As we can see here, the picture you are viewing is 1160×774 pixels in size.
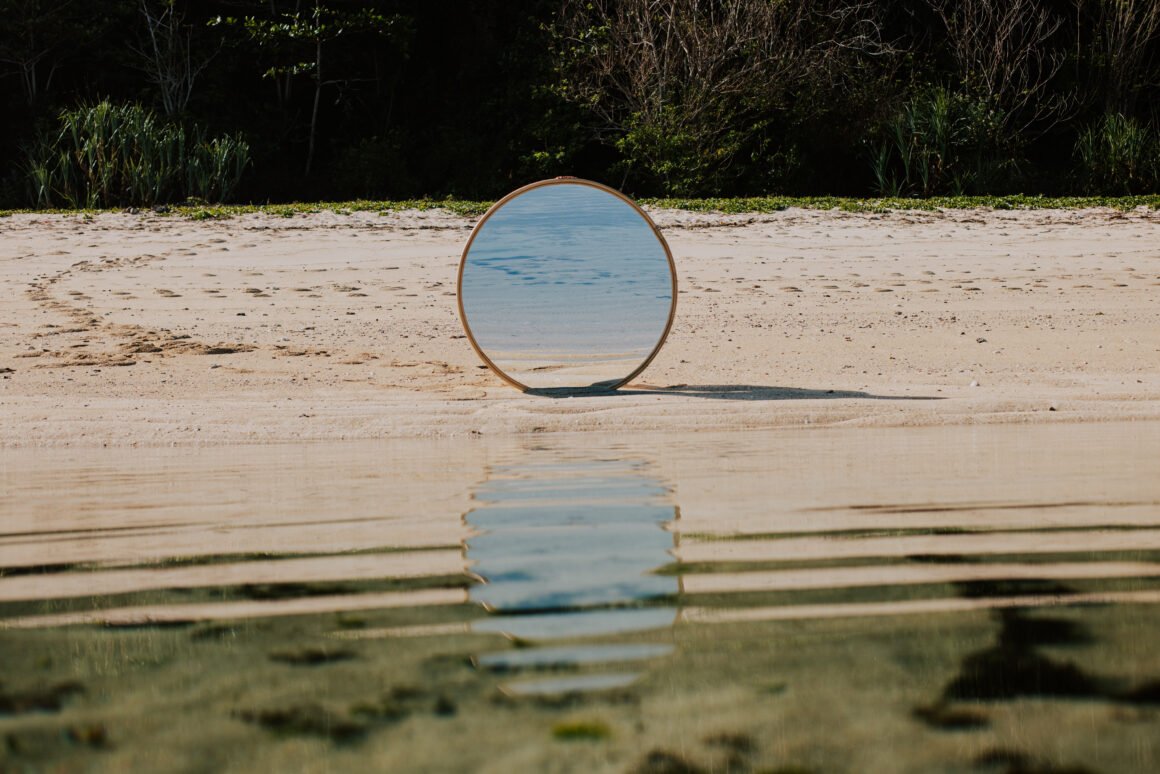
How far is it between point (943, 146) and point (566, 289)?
10131mm

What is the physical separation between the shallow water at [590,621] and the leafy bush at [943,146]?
11.3 m

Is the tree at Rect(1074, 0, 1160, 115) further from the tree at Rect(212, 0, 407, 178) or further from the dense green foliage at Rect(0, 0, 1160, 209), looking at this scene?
the tree at Rect(212, 0, 407, 178)

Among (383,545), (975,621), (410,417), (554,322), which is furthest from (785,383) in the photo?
(975,621)

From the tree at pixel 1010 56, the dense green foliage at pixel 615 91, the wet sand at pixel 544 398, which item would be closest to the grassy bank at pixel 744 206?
the wet sand at pixel 544 398

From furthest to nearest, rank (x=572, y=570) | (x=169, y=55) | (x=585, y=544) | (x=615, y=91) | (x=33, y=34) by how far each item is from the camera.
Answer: (x=615, y=91) < (x=169, y=55) < (x=33, y=34) < (x=585, y=544) < (x=572, y=570)

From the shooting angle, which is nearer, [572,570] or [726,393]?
[572,570]

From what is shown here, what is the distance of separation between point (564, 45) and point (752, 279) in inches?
351

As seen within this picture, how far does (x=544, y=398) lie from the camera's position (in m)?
5.98

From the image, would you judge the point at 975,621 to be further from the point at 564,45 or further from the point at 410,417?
the point at 564,45

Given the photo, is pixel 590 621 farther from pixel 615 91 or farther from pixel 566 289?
pixel 615 91

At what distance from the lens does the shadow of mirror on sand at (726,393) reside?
5.84 m

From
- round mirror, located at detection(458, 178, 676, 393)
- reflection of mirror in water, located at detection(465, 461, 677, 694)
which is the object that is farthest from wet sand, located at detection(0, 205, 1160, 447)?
reflection of mirror in water, located at detection(465, 461, 677, 694)

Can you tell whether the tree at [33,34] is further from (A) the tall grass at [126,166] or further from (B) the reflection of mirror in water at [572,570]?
(B) the reflection of mirror in water at [572,570]

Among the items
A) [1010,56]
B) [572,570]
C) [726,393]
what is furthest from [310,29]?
[572,570]
